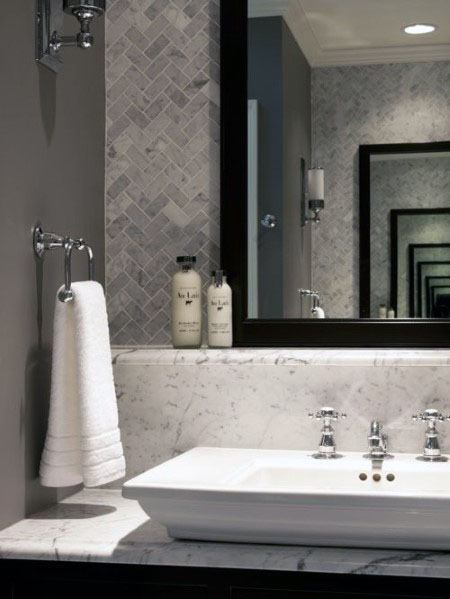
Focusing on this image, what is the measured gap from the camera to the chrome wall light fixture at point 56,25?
1.78 metres

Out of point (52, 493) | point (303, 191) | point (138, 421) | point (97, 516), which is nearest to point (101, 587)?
point (97, 516)

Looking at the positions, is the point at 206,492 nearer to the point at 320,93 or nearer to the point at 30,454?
the point at 30,454

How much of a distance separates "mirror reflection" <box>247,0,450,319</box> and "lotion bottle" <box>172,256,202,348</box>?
5.1 inches

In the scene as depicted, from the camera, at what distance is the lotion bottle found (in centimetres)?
209

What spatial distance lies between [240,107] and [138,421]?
749mm

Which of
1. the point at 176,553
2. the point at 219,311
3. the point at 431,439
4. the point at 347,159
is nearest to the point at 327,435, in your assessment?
the point at 431,439

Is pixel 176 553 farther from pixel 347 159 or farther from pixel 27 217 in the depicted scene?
pixel 347 159

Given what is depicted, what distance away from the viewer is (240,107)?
2.14 metres

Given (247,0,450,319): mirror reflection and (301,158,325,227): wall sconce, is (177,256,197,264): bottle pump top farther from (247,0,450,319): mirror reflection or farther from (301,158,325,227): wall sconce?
(301,158,325,227): wall sconce

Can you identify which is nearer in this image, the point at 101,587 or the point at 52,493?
the point at 101,587

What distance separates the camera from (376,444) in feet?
6.15

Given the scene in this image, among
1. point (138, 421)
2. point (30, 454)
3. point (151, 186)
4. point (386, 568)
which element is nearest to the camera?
point (386, 568)

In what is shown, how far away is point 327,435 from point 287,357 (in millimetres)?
192

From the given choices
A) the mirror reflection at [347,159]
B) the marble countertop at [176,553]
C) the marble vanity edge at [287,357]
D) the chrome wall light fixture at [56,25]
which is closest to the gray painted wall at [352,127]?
the mirror reflection at [347,159]
